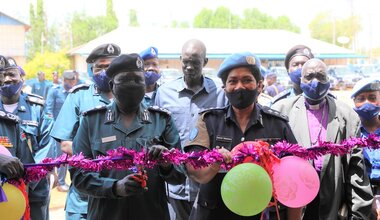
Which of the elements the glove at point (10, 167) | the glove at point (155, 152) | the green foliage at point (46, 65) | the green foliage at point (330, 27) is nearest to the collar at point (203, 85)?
the glove at point (155, 152)

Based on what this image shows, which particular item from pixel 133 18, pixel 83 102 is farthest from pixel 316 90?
pixel 133 18

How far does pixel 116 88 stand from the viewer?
10.6 feet

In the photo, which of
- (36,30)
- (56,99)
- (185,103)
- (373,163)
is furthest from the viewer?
(36,30)

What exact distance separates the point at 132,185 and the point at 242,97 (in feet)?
3.03

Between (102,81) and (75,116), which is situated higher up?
(102,81)

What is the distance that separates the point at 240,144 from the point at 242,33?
1734 inches

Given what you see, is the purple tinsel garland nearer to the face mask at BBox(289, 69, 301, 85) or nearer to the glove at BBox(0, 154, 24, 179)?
the glove at BBox(0, 154, 24, 179)

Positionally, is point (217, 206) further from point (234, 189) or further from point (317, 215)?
point (317, 215)

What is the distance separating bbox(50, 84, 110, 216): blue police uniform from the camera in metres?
4.17

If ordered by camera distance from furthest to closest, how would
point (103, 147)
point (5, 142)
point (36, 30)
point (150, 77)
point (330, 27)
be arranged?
point (330, 27), point (36, 30), point (150, 77), point (5, 142), point (103, 147)

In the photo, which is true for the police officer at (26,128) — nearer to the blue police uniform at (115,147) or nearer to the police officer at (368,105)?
the blue police uniform at (115,147)

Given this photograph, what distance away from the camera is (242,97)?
10.5 ft

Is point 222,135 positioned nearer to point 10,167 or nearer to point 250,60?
point 250,60

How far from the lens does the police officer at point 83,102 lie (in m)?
4.21
